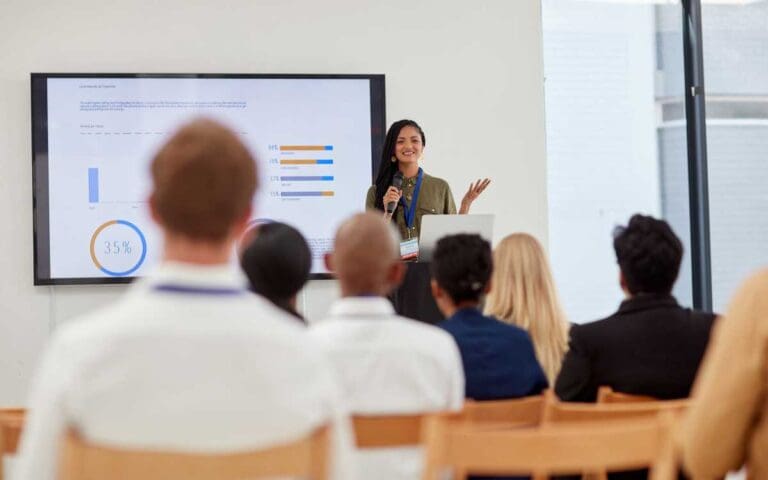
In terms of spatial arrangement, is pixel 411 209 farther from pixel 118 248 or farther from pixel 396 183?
pixel 118 248

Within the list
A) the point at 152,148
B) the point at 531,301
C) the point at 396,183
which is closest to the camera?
the point at 531,301

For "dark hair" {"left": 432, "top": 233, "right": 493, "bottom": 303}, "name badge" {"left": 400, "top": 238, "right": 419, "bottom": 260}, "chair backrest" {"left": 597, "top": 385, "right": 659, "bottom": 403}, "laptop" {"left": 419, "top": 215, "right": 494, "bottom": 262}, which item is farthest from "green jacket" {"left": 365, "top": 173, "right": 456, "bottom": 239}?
"chair backrest" {"left": 597, "top": 385, "right": 659, "bottom": 403}

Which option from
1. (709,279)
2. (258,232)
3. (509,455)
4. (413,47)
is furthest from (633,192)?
(509,455)

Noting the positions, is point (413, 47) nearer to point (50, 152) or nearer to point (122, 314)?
point (50, 152)

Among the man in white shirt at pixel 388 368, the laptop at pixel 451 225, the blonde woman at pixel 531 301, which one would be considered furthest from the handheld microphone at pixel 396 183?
the man in white shirt at pixel 388 368

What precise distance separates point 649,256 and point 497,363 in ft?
1.79

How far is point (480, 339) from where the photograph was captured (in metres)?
2.70

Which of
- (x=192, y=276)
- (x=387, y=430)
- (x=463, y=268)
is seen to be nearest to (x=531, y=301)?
(x=463, y=268)

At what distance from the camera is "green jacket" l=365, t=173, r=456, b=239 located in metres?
5.61

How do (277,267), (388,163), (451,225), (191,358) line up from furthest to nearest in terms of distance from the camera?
(388,163)
(451,225)
(277,267)
(191,358)

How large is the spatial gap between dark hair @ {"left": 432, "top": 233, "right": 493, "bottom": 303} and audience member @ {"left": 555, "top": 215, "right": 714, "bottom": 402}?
297mm

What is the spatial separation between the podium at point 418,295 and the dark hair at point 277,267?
5.59 ft

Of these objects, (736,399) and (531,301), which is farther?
(531,301)

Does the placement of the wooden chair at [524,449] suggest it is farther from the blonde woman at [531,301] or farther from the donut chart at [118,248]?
the donut chart at [118,248]
